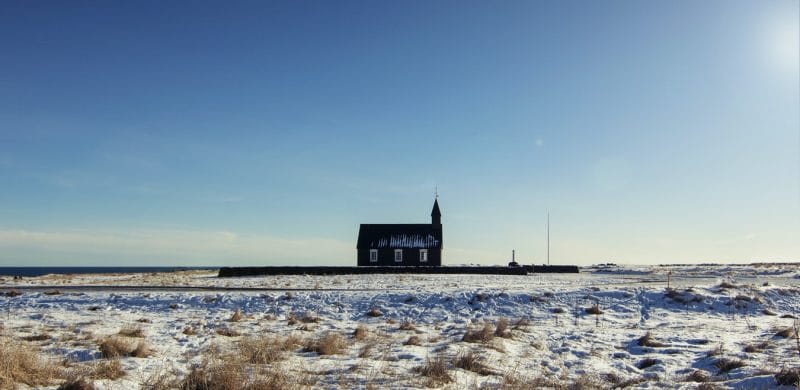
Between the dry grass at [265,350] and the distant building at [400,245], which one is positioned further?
the distant building at [400,245]

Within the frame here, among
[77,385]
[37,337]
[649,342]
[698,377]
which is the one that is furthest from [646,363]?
[37,337]

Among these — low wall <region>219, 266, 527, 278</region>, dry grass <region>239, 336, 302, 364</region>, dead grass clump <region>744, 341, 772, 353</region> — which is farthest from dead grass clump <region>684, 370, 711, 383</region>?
low wall <region>219, 266, 527, 278</region>

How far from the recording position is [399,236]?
2510 inches

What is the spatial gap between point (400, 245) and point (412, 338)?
49975 millimetres

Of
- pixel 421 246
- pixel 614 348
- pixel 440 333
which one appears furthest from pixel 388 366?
pixel 421 246

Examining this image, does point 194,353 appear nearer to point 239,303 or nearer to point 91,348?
point 91,348

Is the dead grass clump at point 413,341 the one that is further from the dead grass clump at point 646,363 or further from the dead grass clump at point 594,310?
the dead grass clump at point 594,310

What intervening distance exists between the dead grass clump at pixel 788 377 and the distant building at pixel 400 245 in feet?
175

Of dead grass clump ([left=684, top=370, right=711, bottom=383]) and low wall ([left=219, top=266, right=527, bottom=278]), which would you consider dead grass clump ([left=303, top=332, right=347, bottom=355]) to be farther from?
low wall ([left=219, top=266, right=527, bottom=278])

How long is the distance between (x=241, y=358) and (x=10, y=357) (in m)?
3.56

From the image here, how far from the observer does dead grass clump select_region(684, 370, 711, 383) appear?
934 cm

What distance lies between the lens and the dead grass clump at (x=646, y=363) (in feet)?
36.2

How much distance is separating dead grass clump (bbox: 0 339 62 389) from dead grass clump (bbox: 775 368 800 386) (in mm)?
11533

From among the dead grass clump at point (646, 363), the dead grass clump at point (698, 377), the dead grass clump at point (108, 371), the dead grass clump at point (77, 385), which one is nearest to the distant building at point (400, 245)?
the dead grass clump at point (646, 363)
